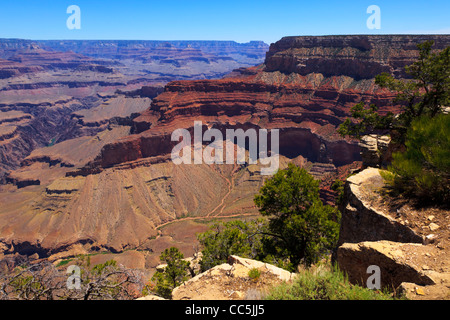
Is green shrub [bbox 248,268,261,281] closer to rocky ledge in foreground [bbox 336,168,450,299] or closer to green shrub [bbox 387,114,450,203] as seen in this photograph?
rocky ledge in foreground [bbox 336,168,450,299]

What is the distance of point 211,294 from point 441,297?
732 centimetres

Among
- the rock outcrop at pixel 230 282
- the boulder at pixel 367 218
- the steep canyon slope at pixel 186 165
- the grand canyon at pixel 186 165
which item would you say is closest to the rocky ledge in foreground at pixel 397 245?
the boulder at pixel 367 218

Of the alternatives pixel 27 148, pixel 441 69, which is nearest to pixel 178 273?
pixel 441 69

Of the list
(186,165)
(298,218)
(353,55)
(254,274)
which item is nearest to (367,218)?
(298,218)

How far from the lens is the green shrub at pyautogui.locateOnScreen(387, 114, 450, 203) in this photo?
407 inches

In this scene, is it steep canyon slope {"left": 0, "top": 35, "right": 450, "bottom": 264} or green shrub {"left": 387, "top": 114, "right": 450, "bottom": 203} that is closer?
green shrub {"left": 387, "top": 114, "right": 450, "bottom": 203}

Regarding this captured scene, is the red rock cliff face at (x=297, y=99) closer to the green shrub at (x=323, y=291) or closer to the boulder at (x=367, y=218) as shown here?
the boulder at (x=367, y=218)

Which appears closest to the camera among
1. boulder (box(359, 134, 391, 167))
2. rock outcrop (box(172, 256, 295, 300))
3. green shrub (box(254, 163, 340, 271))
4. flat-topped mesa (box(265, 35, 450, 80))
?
rock outcrop (box(172, 256, 295, 300))

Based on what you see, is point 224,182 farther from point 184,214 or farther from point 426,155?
point 426,155

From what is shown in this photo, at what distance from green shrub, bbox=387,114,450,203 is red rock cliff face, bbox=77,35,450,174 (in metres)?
78.0

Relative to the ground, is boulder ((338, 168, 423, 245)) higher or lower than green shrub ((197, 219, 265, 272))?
higher

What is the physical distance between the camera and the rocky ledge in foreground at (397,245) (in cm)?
801

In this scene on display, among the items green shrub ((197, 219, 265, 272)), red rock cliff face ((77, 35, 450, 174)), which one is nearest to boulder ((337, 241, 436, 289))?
green shrub ((197, 219, 265, 272))

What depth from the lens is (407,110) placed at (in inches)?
874
